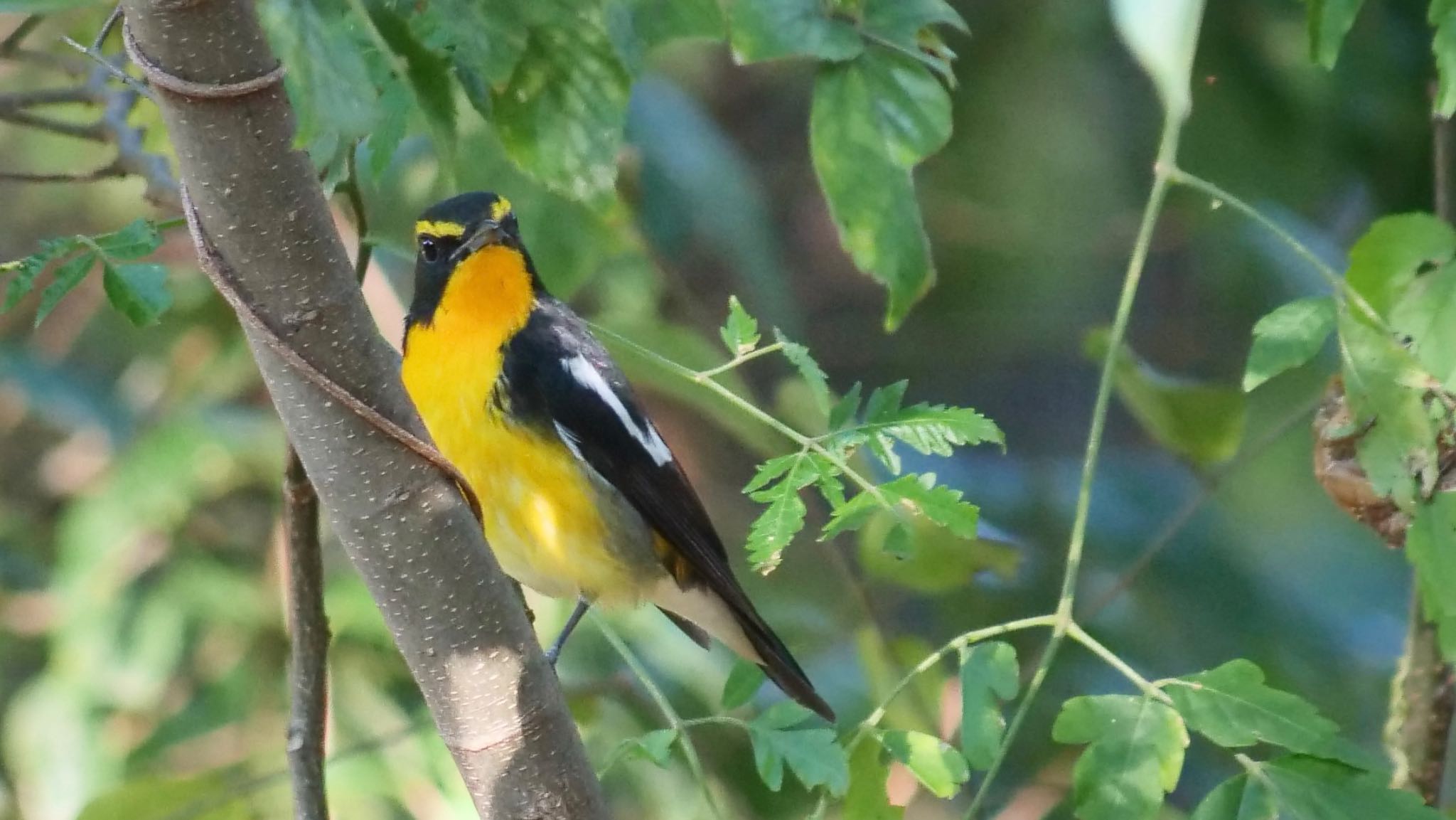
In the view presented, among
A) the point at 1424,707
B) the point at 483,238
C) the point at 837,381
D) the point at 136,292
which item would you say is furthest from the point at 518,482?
the point at 837,381

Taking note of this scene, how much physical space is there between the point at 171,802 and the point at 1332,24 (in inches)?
59.0

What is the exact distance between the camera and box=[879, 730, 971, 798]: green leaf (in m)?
1.28

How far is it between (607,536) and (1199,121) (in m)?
1.39

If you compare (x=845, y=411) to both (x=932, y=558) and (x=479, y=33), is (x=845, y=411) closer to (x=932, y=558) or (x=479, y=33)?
(x=479, y=33)

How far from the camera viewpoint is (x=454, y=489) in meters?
1.11

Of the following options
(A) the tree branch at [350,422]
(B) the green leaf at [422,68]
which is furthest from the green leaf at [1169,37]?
(A) the tree branch at [350,422]

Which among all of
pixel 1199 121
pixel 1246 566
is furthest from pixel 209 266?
pixel 1246 566

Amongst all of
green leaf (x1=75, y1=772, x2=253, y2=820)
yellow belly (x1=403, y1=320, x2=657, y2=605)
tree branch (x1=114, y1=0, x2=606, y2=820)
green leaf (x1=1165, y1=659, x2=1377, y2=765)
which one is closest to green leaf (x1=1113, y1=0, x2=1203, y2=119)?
green leaf (x1=1165, y1=659, x2=1377, y2=765)

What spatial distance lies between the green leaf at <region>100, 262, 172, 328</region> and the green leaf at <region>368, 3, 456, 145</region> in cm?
28

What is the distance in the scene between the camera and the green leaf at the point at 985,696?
4.23 feet

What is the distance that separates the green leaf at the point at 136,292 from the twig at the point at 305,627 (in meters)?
0.29

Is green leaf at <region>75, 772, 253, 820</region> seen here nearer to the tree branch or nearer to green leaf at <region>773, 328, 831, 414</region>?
the tree branch

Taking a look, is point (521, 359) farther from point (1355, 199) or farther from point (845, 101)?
point (1355, 199)

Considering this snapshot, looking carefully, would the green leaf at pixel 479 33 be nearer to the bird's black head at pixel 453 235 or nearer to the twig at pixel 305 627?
the twig at pixel 305 627
